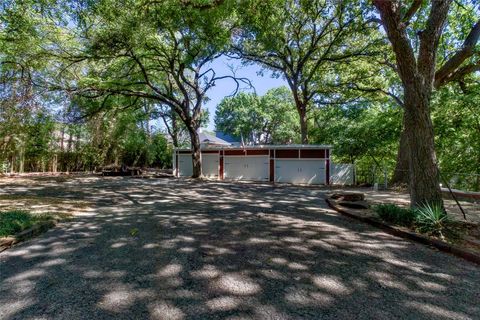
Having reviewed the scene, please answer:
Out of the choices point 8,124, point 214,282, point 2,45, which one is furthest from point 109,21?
point 214,282

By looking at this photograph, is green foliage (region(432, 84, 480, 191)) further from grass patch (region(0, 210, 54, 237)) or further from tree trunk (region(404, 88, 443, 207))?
grass patch (region(0, 210, 54, 237))

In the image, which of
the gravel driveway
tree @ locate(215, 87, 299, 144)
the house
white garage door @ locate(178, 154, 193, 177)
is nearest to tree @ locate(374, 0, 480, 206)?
the gravel driveway

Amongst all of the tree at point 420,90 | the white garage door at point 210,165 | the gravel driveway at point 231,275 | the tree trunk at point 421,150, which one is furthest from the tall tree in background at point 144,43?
the gravel driveway at point 231,275

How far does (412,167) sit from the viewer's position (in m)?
5.18

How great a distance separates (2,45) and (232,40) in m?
10.00

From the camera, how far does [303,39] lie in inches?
636

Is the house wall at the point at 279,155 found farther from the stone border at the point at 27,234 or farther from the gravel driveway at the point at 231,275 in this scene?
the stone border at the point at 27,234

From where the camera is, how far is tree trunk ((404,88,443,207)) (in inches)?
197

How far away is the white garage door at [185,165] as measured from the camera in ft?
67.9

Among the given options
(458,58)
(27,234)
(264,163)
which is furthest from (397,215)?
(264,163)

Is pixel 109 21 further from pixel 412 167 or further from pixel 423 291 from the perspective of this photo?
pixel 423 291

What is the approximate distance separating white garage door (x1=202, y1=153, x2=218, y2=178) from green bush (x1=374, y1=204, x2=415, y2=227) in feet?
48.7

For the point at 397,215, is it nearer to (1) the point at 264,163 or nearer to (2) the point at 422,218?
(2) the point at 422,218

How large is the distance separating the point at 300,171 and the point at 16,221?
46.5 feet
